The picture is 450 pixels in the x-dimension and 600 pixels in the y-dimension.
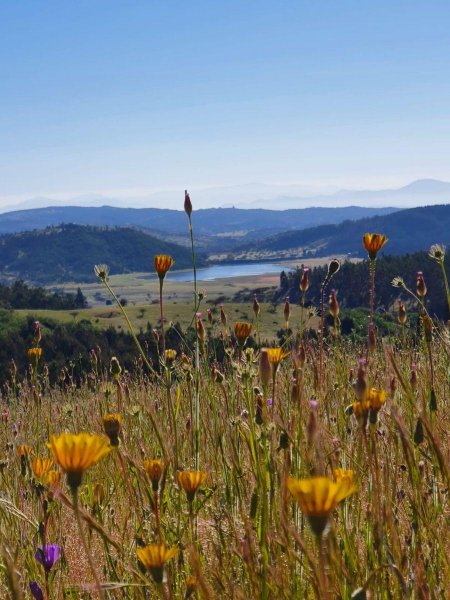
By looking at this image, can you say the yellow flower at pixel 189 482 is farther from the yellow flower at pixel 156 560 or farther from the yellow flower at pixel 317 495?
the yellow flower at pixel 317 495

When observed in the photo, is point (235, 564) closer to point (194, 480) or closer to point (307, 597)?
point (307, 597)

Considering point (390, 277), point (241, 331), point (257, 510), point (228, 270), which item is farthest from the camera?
point (228, 270)

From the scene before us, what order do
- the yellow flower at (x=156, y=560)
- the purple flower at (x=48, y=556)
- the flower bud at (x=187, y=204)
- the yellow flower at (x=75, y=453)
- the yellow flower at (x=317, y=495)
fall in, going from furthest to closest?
the flower bud at (x=187, y=204) → the purple flower at (x=48, y=556) → the yellow flower at (x=156, y=560) → the yellow flower at (x=75, y=453) → the yellow flower at (x=317, y=495)

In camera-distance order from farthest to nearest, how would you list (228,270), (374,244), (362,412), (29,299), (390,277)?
(228,270) < (29,299) < (390,277) < (374,244) < (362,412)

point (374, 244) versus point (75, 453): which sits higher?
point (374, 244)

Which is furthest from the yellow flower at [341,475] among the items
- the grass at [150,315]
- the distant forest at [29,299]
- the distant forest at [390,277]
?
the distant forest at [29,299]

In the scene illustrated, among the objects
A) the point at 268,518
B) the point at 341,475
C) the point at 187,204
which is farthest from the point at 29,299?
the point at 341,475

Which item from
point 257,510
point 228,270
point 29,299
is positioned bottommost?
point 228,270

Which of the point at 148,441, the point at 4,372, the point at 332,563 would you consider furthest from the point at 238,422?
the point at 4,372

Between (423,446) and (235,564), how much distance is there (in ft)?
3.43

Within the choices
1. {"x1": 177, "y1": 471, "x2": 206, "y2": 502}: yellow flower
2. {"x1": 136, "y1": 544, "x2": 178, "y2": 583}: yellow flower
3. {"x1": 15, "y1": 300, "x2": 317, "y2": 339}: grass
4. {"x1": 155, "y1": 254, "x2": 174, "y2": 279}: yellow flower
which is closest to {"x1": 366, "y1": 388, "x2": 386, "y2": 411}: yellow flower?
{"x1": 177, "y1": 471, "x2": 206, "y2": 502}: yellow flower

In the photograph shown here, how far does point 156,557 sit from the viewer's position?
1.14 metres

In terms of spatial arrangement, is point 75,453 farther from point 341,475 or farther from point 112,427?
point 341,475

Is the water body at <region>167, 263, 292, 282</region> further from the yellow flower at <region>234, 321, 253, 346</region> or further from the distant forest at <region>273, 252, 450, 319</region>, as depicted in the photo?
the yellow flower at <region>234, 321, 253, 346</region>
